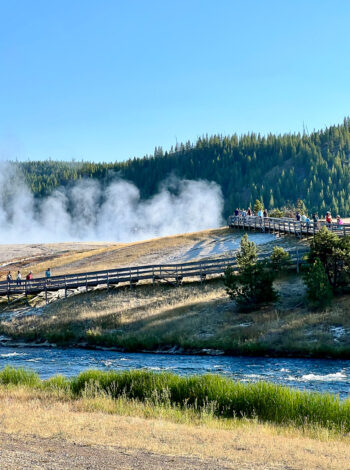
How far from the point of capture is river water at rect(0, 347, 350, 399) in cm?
2405

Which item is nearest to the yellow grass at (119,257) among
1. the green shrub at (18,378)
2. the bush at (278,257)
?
the bush at (278,257)

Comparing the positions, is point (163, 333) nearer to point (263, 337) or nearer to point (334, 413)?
point (263, 337)

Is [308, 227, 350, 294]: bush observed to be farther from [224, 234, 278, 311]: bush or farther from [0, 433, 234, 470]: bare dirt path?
[0, 433, 234, 470]: bare dirt path

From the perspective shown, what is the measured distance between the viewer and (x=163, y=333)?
117 feet

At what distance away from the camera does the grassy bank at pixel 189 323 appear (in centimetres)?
3130

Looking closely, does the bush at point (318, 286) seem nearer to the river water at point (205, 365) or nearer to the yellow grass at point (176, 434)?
the river water at point (205, 365)

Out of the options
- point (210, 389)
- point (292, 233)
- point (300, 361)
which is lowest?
point (300, 361)

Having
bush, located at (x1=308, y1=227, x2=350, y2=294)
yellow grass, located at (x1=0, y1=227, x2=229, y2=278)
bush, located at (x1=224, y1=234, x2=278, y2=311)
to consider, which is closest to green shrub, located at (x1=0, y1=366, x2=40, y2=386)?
bush, located at (x1=224, y1=234, x2=278, y2=311)

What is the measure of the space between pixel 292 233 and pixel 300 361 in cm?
2892

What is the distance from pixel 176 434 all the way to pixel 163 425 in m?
0.95

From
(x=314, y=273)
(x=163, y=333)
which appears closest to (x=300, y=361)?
(x=314, y=273)

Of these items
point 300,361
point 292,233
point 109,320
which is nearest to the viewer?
point 300,361

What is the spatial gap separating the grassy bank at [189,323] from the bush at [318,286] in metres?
0.67

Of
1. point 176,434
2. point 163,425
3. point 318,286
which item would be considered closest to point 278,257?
point 318,286
